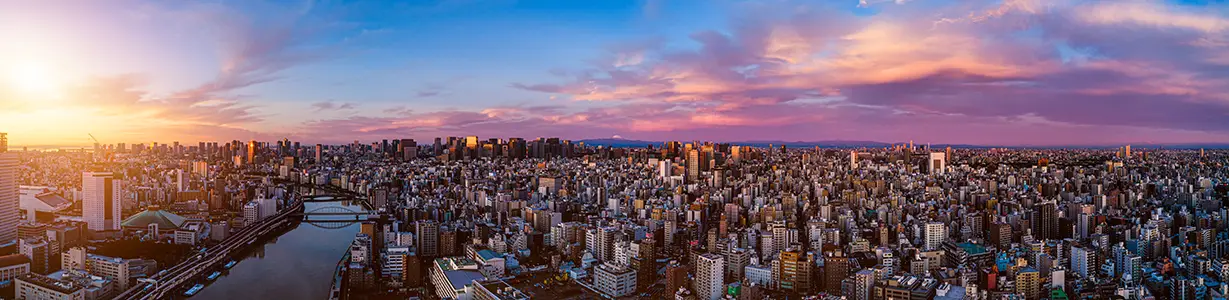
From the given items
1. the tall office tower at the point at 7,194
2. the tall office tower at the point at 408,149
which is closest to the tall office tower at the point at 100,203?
the tall office tower at the point at 7,194

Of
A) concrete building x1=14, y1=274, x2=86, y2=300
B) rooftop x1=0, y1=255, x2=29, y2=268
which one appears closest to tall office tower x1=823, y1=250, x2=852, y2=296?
concrete building x1=14, y1=274, x2=86, y2=300

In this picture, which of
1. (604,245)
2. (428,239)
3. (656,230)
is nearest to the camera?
(604,245)

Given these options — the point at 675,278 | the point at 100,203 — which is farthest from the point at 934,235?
the point at 100,203

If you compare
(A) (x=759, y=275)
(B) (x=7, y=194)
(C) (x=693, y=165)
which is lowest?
(A) (x=759, y=275)

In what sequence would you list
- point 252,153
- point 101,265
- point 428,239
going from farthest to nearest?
point 252,153, point 428,239, point 101,265

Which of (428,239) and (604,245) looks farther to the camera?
(428,239)

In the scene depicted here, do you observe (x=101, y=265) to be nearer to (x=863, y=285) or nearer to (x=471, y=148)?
(x=863, y=285)

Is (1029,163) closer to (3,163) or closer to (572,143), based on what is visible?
(572,143)
